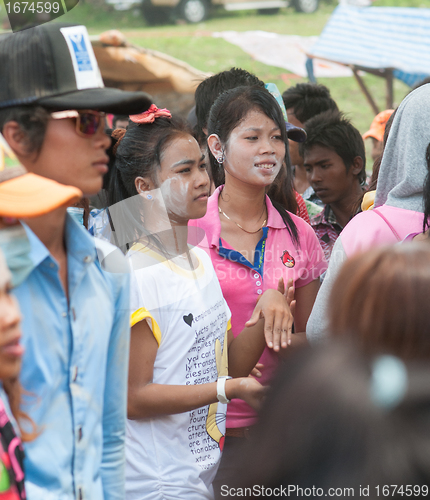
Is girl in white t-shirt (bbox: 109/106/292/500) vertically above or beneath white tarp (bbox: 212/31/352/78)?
above

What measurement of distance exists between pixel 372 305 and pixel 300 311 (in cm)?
144

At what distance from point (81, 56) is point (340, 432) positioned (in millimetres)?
991

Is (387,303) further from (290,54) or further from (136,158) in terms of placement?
(290,54)

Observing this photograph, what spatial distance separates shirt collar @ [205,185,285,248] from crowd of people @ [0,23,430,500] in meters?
0.01

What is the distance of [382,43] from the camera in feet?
23.5

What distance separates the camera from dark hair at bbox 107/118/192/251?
2.23 meters

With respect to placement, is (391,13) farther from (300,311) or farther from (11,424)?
(11,424)

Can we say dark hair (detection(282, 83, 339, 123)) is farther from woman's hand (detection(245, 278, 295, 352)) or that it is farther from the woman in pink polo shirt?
woman's hand (detection(245, 278, 295, 352))

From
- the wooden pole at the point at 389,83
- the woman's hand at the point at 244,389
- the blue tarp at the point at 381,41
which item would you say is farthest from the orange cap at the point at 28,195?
the wooden pole at the point at 389,83

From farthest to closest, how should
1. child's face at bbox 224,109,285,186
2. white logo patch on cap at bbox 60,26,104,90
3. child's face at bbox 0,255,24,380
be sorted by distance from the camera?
child's face at bbox 224,109,285,186
white logo patch on cap at bbox 60,26,104,90
child's face at bbox 0,255,24,380

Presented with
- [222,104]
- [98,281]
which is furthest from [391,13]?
[98,281]

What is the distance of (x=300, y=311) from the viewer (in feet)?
7.95

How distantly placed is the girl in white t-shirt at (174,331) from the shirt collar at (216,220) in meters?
0.19

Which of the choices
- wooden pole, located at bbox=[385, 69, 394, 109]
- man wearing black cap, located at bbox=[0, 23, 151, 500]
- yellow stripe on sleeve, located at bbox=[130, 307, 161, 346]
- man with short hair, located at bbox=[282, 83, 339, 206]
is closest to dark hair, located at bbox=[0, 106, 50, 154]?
man wearing black cap, located at bbox=[0, 23, 151, 500]
